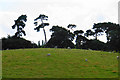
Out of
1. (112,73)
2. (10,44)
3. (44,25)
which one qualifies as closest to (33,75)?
(112,73)

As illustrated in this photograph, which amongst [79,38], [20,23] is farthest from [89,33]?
[20,23]

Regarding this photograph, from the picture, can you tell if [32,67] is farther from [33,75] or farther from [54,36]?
[54,36]

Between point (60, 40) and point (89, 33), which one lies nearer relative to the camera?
point (60, 40)

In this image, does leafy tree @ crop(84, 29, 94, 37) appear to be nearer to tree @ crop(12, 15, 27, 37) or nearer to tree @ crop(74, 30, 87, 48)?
tree @ crop(74, 30, 87, 48)

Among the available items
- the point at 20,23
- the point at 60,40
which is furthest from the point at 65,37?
the point at 20,23

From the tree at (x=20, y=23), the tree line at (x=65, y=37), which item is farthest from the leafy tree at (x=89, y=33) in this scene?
the tree at (x=20, y=23)

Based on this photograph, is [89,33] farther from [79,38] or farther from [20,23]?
[20,23]

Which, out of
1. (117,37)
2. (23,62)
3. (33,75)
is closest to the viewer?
(33,75)

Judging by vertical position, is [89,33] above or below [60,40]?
above

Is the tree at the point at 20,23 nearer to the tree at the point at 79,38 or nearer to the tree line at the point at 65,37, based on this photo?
the tree line at the point at 65,37

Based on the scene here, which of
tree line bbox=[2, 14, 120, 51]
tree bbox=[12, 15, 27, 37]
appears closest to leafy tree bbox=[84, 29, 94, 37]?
tree line bbox=[2, 14, 120, 51]

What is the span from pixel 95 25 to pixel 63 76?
6076 centimetres

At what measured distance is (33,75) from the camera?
2050cm

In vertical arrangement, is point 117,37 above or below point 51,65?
above
